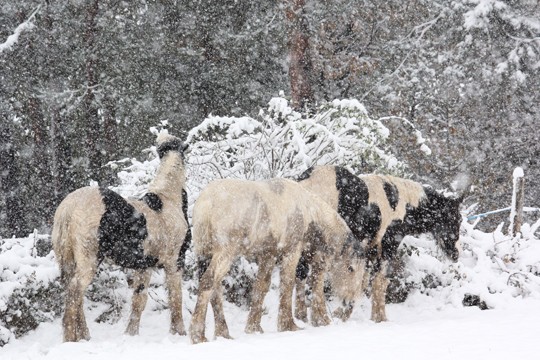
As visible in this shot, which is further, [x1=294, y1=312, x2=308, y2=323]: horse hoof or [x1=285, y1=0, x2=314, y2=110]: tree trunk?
[x1=285, y1=0, x2=314, y2=110]: tree trunk

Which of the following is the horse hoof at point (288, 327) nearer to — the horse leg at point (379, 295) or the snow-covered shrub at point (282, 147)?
the horse leg at point (379, 295)

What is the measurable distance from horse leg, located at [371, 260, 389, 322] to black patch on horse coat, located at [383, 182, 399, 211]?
2.39 ft

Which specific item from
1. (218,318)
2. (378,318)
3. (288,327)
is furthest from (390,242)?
(218,318)

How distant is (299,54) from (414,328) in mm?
10104

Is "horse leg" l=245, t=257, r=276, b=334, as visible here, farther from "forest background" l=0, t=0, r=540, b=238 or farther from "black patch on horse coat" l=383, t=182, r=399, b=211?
"forest background" l=0, t=0, r=540, b=238

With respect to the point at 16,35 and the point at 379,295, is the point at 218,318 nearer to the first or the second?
the point at 379,295

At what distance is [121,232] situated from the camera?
707cm

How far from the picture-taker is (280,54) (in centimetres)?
1864

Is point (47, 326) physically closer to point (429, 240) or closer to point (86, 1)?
point (429, 240)

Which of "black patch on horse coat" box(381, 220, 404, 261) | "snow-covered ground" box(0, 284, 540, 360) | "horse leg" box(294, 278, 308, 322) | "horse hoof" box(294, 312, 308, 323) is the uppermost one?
"black patch on horse coat" box(381, 220, 404, 261)

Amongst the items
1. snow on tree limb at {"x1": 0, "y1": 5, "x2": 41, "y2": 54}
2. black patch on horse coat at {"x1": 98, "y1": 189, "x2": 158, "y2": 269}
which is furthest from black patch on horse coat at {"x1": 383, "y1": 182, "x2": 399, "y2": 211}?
snow on tree limb at {"x1": 0, "y1": 5, "x2": 41, "y2": 54}

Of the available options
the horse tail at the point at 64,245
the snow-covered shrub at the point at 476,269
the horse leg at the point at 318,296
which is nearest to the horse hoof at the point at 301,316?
the horse leg at the point at 318,296

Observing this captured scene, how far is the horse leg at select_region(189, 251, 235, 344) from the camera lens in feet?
21.4

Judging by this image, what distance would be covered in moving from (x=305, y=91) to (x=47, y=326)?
9167 millimetres
